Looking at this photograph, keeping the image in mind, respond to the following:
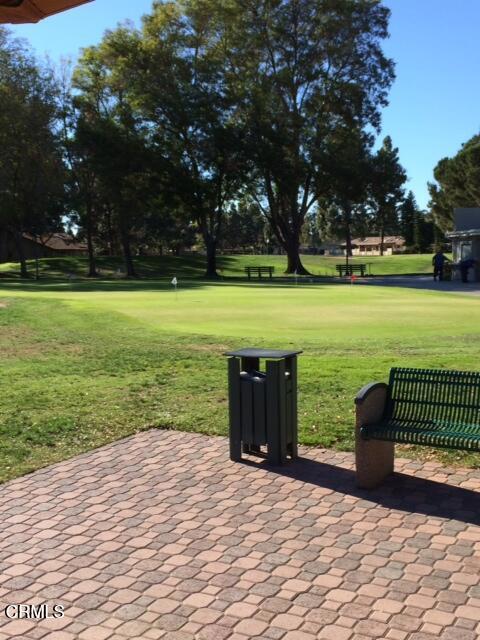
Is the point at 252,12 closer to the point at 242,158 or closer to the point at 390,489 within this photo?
the point at 242,158

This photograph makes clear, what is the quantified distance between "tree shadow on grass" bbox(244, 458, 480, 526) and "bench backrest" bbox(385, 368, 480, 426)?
0.54m

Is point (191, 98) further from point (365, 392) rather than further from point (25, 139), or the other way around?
point (365, 392)

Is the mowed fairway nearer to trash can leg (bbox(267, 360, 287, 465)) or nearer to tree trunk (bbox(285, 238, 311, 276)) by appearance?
trash can leg (bbox(267, 360, 287, 465))

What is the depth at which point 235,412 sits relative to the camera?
6301mm

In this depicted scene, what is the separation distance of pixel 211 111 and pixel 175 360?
41395 mm

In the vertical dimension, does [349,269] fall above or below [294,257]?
below

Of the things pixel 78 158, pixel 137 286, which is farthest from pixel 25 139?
pixel 137 286

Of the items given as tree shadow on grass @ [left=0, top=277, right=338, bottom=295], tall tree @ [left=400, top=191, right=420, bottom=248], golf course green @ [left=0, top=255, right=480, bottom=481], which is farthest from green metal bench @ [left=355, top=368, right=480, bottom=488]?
tall tree @ [left=400, top=191, right=420, bottom=248]

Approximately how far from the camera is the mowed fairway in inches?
288

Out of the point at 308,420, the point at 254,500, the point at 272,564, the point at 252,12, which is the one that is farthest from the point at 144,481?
the point at 252,12

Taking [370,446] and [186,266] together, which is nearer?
[370,446]

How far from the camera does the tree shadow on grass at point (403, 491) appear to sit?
497 centimetres

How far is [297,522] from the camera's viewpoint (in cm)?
479

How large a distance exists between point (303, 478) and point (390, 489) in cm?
75
